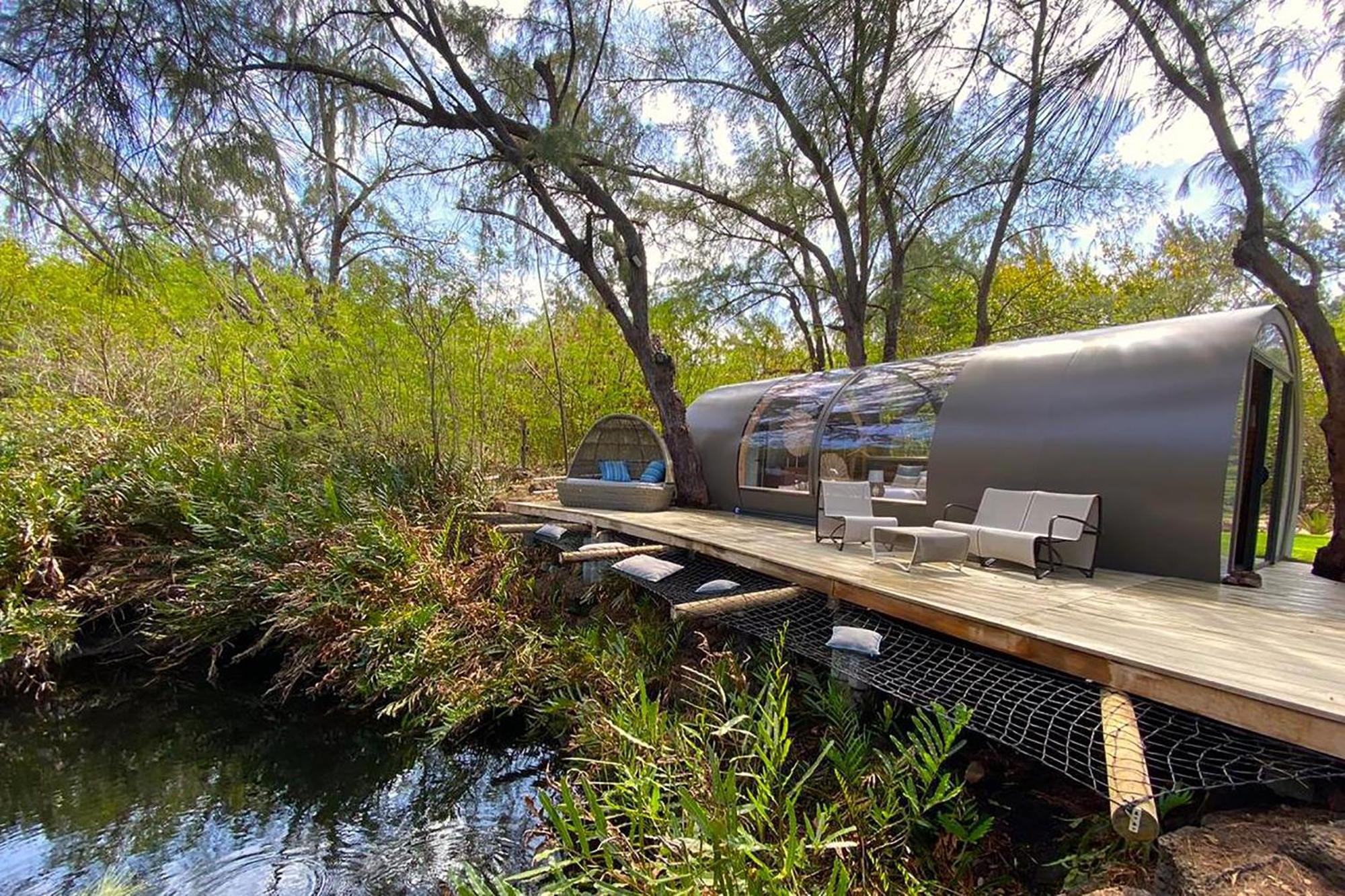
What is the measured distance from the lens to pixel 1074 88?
2.76 meters

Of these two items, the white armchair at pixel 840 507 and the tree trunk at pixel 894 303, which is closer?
the white armchair at pixel 840 507

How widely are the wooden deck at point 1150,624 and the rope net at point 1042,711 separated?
17cm

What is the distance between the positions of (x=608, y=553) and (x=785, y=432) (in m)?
3.29

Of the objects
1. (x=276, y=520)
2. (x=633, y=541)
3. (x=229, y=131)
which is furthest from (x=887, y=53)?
(x=276, y=520)

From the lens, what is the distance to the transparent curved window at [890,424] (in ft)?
18.7

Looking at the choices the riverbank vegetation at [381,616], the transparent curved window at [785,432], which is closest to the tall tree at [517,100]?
the transparent curved window at [785,432]

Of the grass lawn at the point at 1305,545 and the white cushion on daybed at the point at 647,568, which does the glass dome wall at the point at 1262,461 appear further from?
the white cushion on daybed at the point at 647,568

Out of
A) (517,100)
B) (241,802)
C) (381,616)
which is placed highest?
(517,100)

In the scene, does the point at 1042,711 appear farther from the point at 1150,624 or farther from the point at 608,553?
the point at 608,553

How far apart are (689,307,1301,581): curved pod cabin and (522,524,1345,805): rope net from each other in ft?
6.28

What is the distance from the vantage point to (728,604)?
3609 millimetres

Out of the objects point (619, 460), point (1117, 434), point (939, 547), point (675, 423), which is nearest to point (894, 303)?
point (675, 423)

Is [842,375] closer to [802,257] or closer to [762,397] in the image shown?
[762,397]

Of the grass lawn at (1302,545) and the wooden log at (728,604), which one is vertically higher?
the grass lawn at (1302,545)
